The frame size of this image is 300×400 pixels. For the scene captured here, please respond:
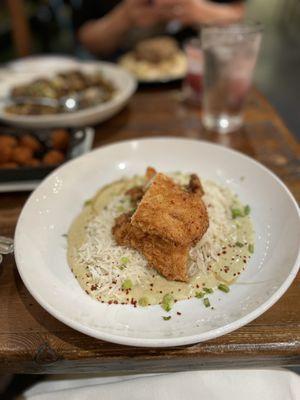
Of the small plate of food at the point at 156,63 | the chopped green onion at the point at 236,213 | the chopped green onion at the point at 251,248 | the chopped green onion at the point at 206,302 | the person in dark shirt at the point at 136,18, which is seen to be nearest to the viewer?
the chopped green onion at the point at 206,302

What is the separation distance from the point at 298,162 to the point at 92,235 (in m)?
1.31

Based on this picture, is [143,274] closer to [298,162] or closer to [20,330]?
[20,330]

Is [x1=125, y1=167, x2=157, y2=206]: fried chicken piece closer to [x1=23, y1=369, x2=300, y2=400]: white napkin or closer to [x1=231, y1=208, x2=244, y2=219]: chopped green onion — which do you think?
[x1=231, y1=208, x2=244, y2=219]: chopped green onion

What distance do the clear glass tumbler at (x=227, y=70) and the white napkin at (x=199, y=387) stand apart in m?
1.67

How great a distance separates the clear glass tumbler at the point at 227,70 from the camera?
2379 mm

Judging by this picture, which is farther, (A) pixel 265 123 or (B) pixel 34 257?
(A) pixel 265 123

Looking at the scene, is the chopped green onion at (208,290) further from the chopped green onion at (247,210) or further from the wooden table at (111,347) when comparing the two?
the chopped green onion at (247,210)

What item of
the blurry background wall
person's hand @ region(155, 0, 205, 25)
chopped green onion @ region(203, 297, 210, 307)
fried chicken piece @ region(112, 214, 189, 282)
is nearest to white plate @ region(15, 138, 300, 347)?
chopped green onion @ region(203, 297, 210, 307)

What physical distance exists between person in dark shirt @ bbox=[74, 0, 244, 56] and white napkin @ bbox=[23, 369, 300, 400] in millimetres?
3422

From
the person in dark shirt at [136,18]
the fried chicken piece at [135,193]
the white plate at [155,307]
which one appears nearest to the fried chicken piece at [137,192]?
the fried chicken piece at [135,193]

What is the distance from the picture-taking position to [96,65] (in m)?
3.37

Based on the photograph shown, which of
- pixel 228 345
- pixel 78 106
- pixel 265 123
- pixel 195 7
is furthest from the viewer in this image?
pixel 195 7

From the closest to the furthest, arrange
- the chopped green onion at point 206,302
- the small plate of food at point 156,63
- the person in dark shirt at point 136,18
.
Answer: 1. the chopped green onion at point 206,302
2. the small plate of food at point 156,63
3. the person in dark shirt at point 136,18

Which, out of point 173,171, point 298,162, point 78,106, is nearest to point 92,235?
point 173,171
